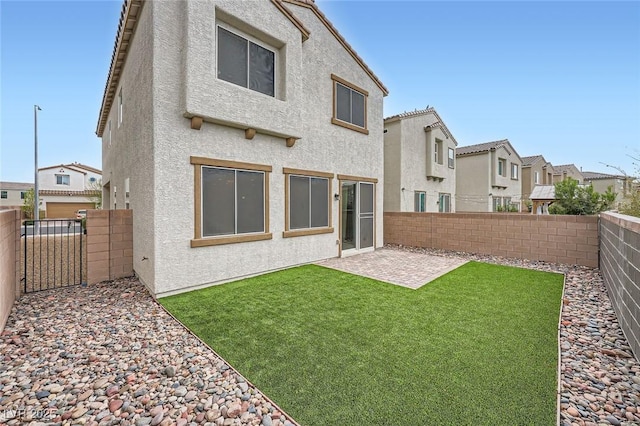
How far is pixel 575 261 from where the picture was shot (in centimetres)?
911

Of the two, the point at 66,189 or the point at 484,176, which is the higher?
the point at 66,189

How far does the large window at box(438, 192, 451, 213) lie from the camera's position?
18.4 metres

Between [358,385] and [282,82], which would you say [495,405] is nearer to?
[358,385]

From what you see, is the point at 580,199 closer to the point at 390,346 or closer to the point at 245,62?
the point at 390,346

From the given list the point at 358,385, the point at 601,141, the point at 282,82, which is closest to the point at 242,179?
the point at 282,82

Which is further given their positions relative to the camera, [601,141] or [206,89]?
[601,141]

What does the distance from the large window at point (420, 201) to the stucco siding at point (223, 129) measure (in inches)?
312

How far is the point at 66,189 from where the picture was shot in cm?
4103

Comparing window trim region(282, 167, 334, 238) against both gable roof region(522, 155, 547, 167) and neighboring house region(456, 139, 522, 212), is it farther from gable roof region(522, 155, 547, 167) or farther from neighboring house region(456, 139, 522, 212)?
gable roof region(522, 155, 547, 167)

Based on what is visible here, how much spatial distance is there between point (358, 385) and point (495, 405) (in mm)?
1379

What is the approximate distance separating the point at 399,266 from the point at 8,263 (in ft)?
30.8

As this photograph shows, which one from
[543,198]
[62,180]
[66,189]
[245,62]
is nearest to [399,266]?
[245,62]

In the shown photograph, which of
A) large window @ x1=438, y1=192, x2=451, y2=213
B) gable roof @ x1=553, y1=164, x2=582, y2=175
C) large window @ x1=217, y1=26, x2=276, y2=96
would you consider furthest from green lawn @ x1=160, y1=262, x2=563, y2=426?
gable roof @ x1=553, y1=164, x2=582, y2=175

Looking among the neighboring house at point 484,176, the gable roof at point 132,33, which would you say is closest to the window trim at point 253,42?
the gable roof at point 132,33
